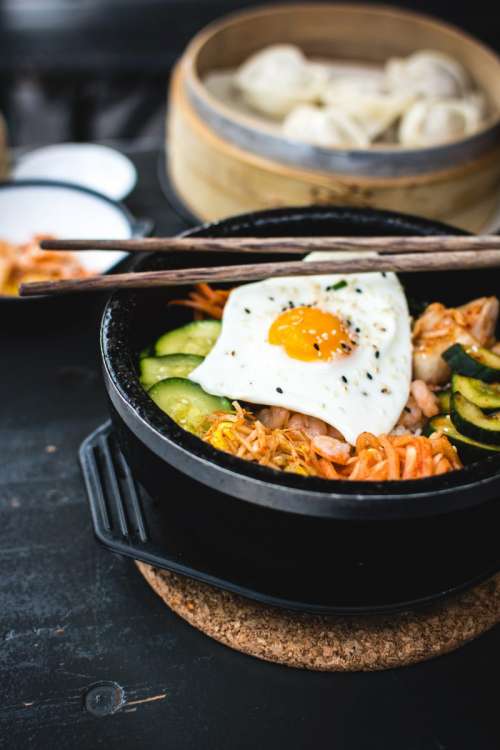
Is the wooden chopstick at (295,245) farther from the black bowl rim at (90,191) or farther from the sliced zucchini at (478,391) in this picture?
the black bowl rim at (90,191)

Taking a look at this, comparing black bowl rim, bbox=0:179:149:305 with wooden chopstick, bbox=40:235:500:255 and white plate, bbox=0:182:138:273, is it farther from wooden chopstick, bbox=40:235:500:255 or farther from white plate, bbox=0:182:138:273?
wooden chopstick, bbox=40:235:500:255

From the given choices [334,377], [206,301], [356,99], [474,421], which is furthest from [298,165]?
[474,421]

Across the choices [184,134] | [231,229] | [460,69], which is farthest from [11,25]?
[231,229]

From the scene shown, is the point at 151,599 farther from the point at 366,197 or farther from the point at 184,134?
the point at 184,134

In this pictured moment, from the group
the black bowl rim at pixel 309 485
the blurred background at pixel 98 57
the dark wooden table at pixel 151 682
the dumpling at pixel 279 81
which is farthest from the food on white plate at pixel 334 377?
the blurred background at pixel 98 57

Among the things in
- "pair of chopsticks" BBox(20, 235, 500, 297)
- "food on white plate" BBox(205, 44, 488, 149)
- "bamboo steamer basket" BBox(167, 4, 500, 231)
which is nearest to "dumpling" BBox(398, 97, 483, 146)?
"food on white plate" BBox(205, 44, 488, 149)

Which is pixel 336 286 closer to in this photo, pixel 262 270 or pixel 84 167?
pixel 262 270
